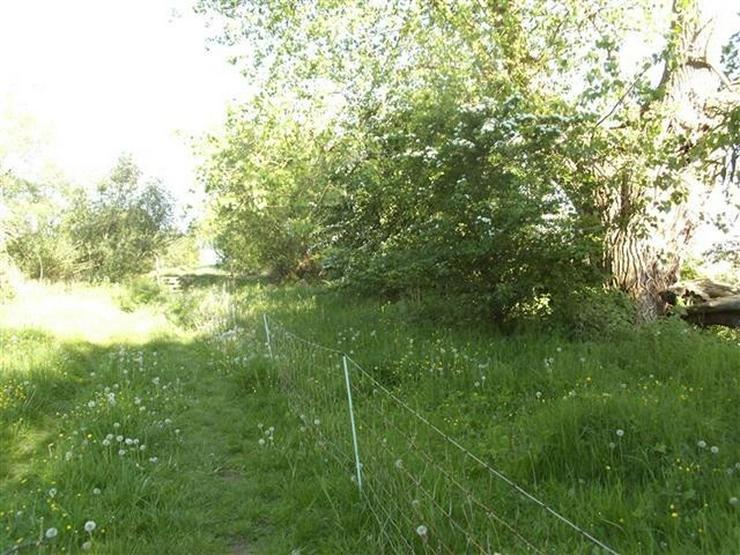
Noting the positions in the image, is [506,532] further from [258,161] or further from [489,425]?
[258,161]

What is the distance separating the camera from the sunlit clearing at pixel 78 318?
10539 millimetres

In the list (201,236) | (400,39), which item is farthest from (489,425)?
(201,236)

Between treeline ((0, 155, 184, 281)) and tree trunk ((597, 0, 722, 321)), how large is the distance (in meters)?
18.5

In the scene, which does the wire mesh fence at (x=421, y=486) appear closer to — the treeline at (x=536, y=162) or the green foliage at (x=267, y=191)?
the treeline at (x=536, y=162)

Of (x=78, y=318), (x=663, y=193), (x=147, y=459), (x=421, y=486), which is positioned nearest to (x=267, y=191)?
(x=78, y=318)

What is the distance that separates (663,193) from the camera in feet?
28.8

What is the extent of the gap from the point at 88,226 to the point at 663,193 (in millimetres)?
22497

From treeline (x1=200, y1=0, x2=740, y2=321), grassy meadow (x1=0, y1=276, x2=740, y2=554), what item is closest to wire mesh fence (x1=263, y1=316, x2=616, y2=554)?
grassy meadow (x1=0, y1=276, x2=740, y2=554)

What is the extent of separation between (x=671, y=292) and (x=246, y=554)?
333 inches

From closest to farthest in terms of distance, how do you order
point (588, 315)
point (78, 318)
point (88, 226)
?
point (588, 315)
point (78, 318)
point (88, 226)

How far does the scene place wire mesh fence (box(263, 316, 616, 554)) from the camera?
3.39 m

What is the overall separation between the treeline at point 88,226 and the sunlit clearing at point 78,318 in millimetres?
6229

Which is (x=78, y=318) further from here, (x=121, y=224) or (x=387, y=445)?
(x=121, y=224)

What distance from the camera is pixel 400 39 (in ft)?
42.6
